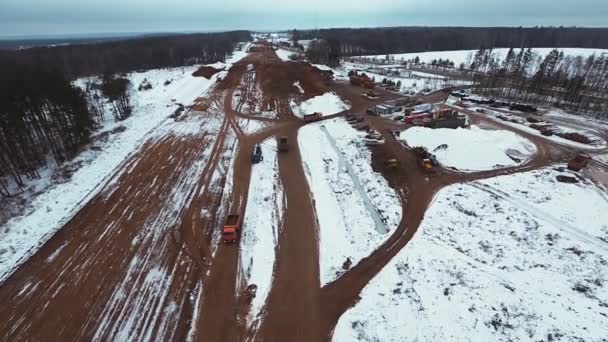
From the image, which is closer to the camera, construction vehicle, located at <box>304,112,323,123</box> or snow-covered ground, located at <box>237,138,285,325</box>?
snow-covered ground, located at <box>237,138,285,325</box>

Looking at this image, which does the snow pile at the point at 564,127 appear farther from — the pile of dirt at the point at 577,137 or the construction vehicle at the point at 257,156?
the construction vehicle at the point at 257,156

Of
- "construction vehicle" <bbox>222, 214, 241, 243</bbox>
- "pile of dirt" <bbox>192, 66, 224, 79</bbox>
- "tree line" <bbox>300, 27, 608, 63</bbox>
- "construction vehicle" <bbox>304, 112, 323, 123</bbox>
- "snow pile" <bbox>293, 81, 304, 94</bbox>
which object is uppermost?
"tree line" <bbox>300, 27, 608, 63</bbox>

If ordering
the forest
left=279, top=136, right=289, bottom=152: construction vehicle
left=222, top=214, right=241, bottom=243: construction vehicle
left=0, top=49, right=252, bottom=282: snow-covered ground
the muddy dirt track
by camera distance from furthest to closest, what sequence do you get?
left=279, top=136, right=289, bottom=152: construction vehicle
the forest
left=222, top=214, right=241, bottom=243: construction vehicle
left=0, top=49, right=252, bottom=282: snow-covered ground
the muddy dirt track

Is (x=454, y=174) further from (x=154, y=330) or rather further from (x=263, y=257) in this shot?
(x=154, y=330)

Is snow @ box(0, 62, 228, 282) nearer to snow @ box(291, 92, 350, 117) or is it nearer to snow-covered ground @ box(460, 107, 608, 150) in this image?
snow @ box(291, 92, 350, 117)

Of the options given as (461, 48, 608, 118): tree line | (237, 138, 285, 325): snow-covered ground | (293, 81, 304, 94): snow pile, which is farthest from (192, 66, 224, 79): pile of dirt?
(461, 48, 608, 118): tree line

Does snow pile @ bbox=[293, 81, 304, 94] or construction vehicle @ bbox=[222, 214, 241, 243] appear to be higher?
snow pile @ bbox=[293, 81, 304, 94]

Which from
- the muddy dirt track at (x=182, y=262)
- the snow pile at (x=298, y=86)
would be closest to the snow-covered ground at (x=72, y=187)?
the muddy dirt track at (x=182, y=262)
